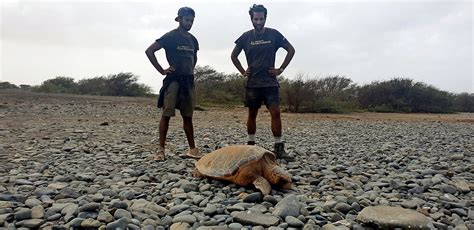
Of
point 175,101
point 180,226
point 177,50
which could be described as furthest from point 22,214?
point 177,50

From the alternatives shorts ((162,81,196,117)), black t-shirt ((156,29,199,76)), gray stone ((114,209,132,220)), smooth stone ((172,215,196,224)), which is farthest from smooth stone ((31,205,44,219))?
black t-shirt ((156,29,199,76))

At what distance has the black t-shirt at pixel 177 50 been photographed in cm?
471

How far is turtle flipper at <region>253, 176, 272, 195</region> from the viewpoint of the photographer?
318 cm

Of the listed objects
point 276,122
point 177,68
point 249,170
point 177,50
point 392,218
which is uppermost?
point 177,50

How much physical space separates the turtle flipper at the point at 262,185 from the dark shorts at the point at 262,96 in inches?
64.6

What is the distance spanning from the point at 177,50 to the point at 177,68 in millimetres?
219

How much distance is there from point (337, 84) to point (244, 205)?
2179cm

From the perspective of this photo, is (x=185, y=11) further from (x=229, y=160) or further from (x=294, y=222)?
(x=294, y=222)

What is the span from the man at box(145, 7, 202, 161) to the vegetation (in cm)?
1319

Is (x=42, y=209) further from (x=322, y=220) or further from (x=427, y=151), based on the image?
(x=427, y=151)

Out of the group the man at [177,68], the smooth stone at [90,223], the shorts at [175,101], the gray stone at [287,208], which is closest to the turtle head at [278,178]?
the gray stone at [287,208]

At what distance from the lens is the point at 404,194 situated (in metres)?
3.41

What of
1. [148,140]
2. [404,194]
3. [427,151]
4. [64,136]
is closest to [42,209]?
[404,194]

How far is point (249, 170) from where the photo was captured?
341 centimetres
